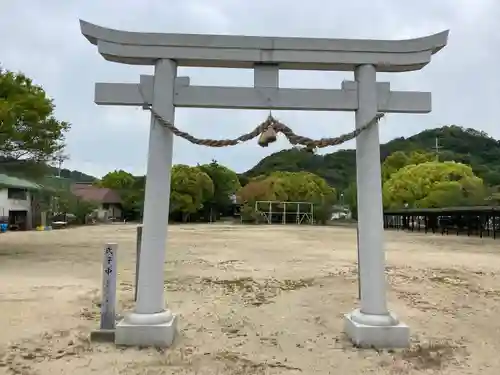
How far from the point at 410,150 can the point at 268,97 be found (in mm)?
62298

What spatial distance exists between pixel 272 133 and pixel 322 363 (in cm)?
253

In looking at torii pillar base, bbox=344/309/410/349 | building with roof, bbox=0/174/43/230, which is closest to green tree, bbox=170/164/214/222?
building with roof, bbox=0/174/43/230

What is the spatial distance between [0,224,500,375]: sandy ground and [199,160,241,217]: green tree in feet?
130

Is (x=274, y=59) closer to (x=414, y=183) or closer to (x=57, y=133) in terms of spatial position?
(x=57, y=133)

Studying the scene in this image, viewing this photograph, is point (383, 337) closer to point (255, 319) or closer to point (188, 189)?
point (255, 319)

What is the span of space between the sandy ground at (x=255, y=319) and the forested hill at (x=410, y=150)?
52.5 meters

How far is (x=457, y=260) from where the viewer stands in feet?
46.8

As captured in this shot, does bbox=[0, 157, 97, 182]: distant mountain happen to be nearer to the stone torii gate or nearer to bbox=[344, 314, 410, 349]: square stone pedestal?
the stone torii gate

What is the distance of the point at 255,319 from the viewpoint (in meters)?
6.44

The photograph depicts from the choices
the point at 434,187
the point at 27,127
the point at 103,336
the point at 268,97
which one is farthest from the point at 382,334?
the point at 434,187

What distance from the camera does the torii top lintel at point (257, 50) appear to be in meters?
5.14

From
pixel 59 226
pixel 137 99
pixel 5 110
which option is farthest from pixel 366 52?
pixel 59 226

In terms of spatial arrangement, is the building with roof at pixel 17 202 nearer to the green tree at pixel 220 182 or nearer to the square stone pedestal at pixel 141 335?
the green tree at pixel 220 182

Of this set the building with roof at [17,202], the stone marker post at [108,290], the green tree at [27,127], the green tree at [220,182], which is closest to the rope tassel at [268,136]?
the stone marker post at [108,290]
